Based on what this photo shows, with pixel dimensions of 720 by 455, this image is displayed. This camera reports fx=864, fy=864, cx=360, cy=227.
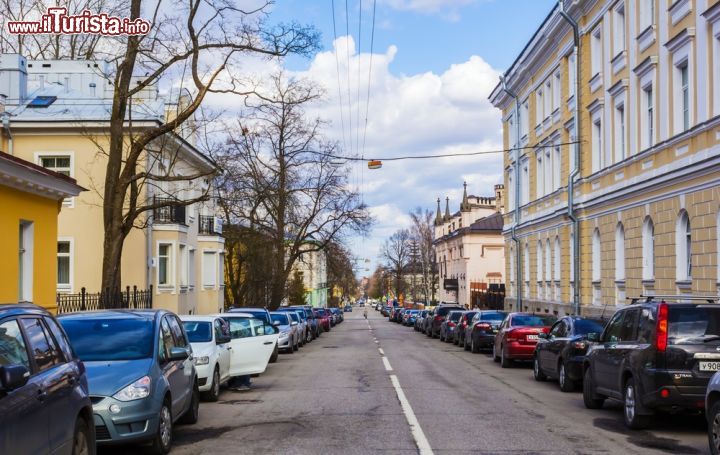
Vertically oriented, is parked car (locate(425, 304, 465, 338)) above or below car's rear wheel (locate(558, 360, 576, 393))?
below

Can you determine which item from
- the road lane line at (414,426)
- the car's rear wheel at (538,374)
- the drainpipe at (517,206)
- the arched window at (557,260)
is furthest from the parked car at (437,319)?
the road lane line at (414,426)

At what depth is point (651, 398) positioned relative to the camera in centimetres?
1061

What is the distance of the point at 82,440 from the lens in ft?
24.2

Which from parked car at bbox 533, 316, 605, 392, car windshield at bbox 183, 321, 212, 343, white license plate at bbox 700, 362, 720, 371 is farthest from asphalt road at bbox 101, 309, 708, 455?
car windshield at bbox 183, 321, 212, 343

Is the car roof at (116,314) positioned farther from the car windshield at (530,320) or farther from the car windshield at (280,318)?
the car windshield at (280,318)

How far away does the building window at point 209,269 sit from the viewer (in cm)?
4494

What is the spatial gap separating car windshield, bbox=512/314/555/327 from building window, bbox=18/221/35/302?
11655 mm

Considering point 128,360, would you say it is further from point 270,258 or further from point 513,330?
point 270,258

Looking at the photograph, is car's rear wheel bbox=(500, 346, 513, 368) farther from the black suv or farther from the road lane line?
the black suv

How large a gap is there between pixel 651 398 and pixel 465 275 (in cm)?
7160

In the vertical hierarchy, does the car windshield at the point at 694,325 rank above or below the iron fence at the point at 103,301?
above

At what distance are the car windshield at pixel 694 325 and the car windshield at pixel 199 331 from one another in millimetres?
7733

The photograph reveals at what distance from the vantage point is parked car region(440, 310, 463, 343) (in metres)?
35.7

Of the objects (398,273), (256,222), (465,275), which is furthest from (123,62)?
(398,273)
